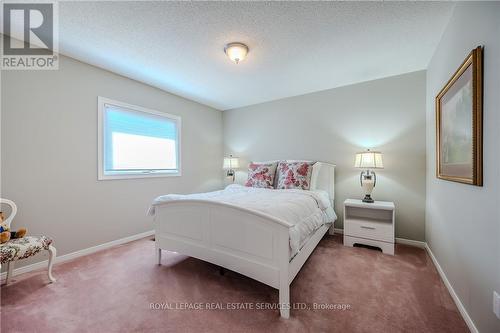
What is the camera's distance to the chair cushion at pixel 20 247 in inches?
61.6

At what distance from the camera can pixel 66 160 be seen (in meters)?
2.30

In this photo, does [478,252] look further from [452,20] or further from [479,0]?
[452,20]

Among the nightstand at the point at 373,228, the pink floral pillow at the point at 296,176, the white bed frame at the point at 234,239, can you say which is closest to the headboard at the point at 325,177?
the pink floral pillow at the point at 296,176

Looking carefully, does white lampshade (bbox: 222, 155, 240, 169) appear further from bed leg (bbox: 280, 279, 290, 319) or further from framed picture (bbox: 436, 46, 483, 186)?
framed picture (bbox: 436, 46, 483, 186)

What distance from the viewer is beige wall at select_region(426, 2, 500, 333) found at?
1069 millimetres

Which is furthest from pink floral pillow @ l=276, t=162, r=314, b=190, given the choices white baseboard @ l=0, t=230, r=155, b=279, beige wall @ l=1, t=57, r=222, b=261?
white baseboard @ l=0, t=230, r=155, b=279

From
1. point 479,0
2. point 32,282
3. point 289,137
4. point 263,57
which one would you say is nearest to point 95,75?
point 263,57

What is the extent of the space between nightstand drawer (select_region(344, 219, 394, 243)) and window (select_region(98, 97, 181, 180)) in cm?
287

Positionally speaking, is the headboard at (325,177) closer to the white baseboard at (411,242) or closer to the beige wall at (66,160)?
the white baseboard at (411,242)

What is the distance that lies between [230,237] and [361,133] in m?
2.53

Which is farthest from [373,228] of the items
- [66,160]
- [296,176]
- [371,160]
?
[66,160]

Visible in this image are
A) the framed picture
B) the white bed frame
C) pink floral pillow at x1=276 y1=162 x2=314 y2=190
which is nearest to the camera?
the framed picture

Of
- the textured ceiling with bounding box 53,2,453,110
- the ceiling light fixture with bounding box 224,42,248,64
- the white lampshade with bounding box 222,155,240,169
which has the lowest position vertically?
the white lampshade with bounding box 222,155,240,169

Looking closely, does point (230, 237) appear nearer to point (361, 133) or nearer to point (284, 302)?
point (284, 302)
